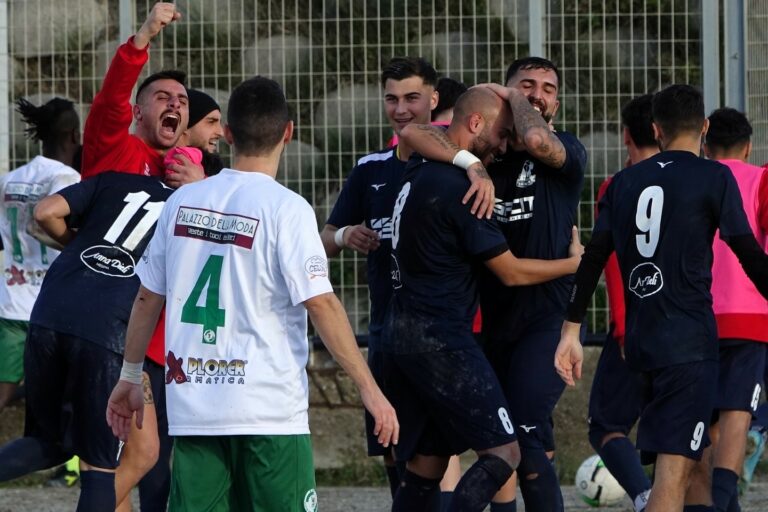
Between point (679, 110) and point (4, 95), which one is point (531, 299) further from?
→ point (4, 95)

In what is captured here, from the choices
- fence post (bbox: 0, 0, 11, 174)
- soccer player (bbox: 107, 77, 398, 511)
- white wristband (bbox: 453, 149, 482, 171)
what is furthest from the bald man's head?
fence post (bbox: 0, 0, 11, 174)

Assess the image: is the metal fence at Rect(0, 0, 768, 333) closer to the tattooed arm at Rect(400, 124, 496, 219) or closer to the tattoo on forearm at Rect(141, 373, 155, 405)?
the tattooed arm at Rect(400, 124, 496, 219)

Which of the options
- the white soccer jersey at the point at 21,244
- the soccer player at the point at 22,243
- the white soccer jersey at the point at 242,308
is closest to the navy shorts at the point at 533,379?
the white soccer jersey at the point at 242,308

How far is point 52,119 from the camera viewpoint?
9266mm

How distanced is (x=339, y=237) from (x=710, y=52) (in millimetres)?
3957

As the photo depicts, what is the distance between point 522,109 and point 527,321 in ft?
3.09

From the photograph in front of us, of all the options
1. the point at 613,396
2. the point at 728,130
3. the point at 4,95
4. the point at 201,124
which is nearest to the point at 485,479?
the point at 613,396

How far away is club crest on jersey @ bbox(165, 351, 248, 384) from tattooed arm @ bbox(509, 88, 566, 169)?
1.88m

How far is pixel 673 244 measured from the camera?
6.29 meters

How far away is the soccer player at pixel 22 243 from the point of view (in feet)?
31.2

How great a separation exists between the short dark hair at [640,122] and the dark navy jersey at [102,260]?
241 cm

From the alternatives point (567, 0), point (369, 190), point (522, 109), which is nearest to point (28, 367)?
point (369, 190)

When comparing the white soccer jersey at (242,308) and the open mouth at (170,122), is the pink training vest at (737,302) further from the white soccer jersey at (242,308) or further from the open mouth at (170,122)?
the white soccer jersey at (242,308)

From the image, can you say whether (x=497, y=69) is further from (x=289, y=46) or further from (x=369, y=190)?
(x=369, y=190)
